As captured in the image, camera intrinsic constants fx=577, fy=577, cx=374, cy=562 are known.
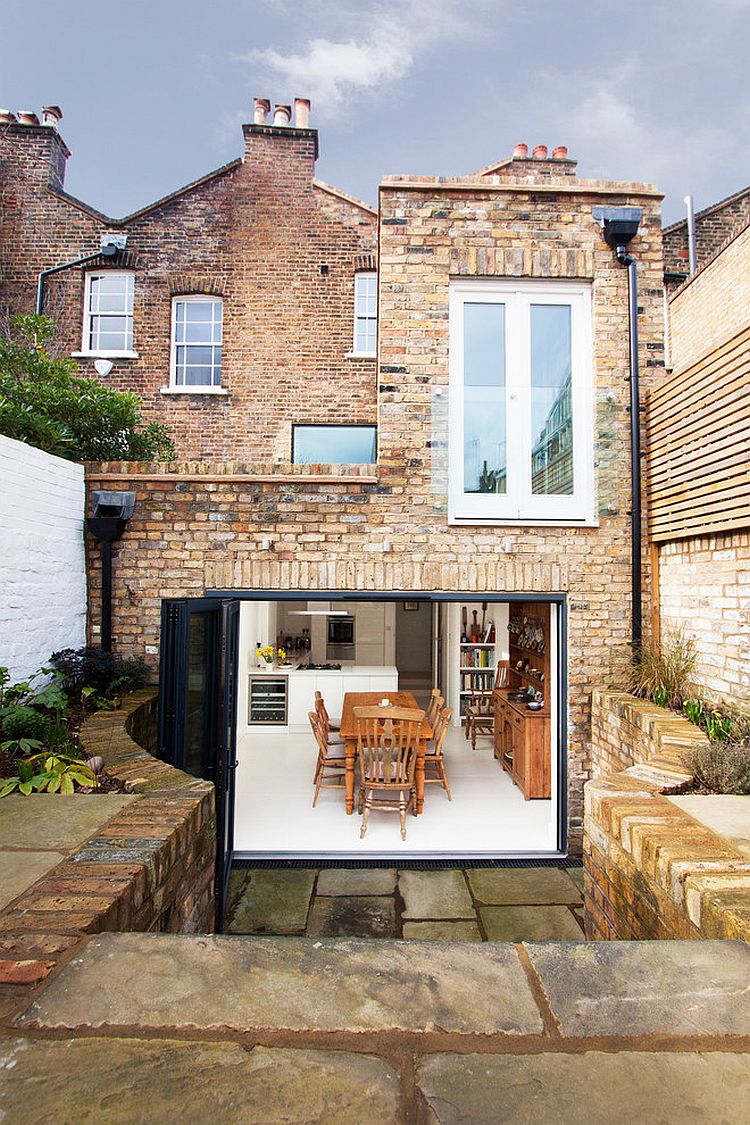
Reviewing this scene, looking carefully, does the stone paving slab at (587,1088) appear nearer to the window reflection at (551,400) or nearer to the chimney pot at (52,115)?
the window reflection at (551,400)

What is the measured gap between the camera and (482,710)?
891 cm

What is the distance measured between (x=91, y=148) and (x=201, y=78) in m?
2.29

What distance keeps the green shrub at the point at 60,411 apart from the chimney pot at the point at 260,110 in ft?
19.1

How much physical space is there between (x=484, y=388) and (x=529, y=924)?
13.7 ft

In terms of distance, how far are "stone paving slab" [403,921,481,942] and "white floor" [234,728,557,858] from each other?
0.98 meters

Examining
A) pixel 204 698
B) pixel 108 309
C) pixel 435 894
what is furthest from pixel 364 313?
pixel 435 894

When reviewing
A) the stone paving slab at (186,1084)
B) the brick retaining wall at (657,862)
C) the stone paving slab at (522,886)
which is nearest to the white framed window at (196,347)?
the stone paving slab at (522,886)

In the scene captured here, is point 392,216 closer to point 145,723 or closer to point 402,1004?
point 145,723

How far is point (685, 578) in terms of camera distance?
4.59 meters

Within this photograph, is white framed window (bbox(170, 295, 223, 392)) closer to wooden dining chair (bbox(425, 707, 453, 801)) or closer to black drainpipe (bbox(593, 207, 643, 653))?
black drainpipe (bbox(593, 207, 643, 653))

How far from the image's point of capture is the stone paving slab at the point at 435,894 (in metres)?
3.97

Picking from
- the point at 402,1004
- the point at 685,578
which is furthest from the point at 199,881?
the point at 685,578

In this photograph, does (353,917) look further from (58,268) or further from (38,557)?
(58,268)

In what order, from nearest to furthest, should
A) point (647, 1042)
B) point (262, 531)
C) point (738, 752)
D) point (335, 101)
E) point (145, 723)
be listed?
point (647, 1042) < point (738, 752) < point (145, 723) < point (262, 531) < point (335, 101)
